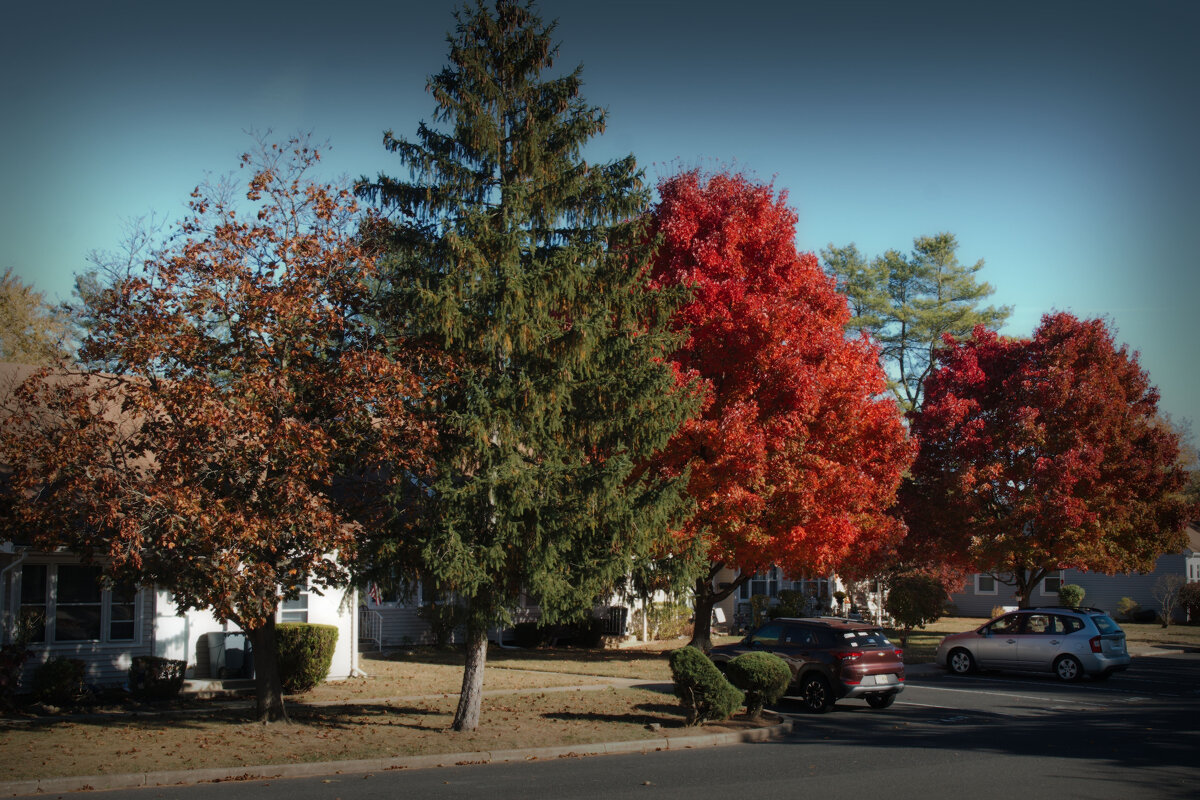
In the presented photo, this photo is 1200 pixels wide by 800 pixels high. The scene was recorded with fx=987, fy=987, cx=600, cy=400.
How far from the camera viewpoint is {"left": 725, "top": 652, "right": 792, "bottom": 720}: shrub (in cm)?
1561

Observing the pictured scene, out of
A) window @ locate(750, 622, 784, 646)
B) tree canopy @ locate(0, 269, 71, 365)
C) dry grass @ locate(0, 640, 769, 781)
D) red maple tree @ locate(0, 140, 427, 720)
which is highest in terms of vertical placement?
tree canopy @ locate(0, 269, 71, 365)

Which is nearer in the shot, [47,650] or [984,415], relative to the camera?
[47,650]

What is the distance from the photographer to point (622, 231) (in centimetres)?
1553

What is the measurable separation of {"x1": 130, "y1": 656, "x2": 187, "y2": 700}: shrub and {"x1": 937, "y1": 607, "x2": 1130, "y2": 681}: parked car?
17.3 metres

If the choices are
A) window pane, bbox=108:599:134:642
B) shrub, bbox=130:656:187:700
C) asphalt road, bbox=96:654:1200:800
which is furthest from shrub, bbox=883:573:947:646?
window pane, bbox=108:599:134:642

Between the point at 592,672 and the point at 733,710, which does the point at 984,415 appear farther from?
the point at 733,710

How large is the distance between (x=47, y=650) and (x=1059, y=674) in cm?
2118

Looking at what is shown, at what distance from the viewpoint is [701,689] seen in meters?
15.0

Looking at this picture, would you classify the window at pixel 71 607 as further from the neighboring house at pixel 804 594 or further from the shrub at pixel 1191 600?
the shrub at pixel 1191 600

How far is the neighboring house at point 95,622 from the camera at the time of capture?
57.4ft

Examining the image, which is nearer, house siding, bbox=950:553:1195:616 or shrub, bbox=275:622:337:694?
shrub, bbox=275:622:337:694

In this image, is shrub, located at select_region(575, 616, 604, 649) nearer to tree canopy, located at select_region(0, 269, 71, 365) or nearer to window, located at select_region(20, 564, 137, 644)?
window, located at select_region(20, 564, 137, 644)

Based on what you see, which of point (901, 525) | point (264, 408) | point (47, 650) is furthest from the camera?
point (901, 525)

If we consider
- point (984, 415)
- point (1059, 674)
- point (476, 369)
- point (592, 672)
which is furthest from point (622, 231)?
point (984, 415)
